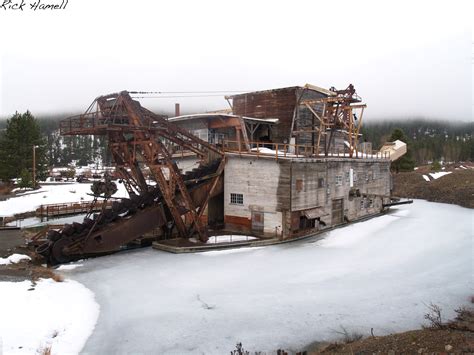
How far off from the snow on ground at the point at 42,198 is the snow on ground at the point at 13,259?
12781mm

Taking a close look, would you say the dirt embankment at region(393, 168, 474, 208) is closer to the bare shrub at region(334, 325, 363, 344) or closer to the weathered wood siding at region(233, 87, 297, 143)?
the weathered wood siding at region(233, 87, 297, 143)

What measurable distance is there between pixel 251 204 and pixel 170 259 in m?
6.64

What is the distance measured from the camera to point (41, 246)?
55.6 feet

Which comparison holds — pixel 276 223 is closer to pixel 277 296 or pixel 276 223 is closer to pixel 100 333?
pixel 277 296

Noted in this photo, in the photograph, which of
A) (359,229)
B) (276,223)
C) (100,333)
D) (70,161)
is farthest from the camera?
(70,161)

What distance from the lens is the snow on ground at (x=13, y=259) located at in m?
16.0

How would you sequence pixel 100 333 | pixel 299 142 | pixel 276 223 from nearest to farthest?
pixel 100 333
pixel 276 223
pixel 299 142

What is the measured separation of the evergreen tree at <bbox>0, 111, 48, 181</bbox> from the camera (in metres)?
46.7

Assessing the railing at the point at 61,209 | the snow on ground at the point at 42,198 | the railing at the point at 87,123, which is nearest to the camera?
the railing at the point at 87,123

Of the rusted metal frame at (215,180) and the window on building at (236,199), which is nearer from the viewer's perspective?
the rusted metal frame at (215,180)

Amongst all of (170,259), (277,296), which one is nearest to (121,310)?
(277,296)

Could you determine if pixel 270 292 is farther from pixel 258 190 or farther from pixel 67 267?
pixel 258 190

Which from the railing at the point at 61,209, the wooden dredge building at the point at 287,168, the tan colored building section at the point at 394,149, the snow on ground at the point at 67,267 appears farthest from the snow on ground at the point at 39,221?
the tan colored building section at the point at 394,149

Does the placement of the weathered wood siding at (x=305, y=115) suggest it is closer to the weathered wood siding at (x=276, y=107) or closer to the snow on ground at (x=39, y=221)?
the weathered wood siding at (x=276, y=107)
